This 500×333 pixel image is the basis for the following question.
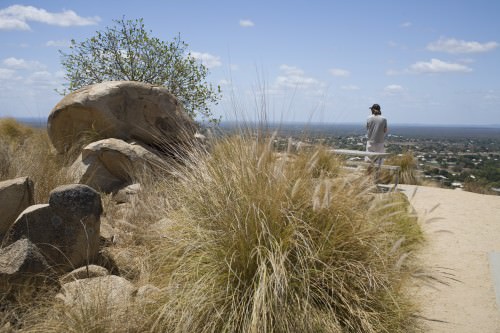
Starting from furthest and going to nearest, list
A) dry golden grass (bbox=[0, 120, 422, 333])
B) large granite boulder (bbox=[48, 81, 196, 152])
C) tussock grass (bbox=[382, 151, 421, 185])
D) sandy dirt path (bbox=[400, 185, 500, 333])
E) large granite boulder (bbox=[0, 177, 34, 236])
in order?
tussock grass (bbox=[382, 151, 421, 185])
large granite boulder (bbox=[48, 81, 196, 152])
large granite boulder (bbox=[0, 177, 34, 236])
sandy dirt path (bbox=[400, 185, 500, 333])
dry golden grass (bbox=[0, 120, 422, 333])

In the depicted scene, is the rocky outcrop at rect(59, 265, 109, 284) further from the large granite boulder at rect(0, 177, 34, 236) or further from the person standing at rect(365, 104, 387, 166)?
the person standing at rect(365, 104, 387, 166)

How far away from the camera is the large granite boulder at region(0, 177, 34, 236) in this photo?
362 cm

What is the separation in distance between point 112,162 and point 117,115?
936 mm

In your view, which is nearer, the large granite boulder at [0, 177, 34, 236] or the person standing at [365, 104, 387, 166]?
the large granite boulder at [0, 177, 34, 236]

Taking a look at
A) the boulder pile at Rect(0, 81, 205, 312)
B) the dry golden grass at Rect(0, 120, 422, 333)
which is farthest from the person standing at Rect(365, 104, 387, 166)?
the dry golden grass at Rect(0, 120, 422, 333)

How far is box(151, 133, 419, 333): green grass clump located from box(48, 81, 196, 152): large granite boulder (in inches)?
143

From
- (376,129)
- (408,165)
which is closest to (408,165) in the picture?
(408,165)

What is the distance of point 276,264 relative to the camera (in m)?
2.65

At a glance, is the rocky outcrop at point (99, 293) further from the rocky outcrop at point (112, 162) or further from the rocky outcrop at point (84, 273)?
the rocky outcrop at point (112, 162)

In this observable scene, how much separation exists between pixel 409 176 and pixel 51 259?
9798mm

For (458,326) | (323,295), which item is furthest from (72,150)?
(458,326)

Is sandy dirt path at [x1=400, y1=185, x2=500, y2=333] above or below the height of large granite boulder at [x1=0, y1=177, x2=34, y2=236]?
below

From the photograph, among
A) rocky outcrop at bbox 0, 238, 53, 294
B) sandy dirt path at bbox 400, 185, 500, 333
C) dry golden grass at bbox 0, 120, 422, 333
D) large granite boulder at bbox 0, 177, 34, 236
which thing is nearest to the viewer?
dry golden grass at bbox 0, 120, 422, 333

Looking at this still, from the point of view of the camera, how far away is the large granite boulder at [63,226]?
3.37 m
